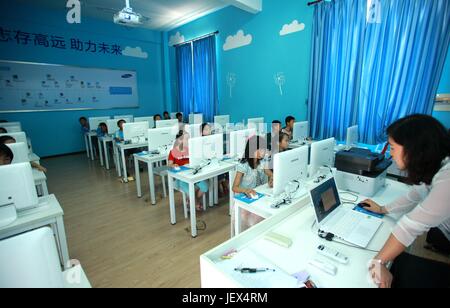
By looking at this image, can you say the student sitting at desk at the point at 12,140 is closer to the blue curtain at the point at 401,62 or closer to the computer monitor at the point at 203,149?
the computer monitor at the point at 203,149

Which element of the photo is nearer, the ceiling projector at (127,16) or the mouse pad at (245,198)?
the mouse pad at (245,198)

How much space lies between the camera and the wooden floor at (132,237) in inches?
76.7

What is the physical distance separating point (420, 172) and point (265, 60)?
4.54 m

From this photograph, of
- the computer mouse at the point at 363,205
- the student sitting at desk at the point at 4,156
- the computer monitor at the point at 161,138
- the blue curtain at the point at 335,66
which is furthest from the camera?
the blue curtain at the point at 335,66

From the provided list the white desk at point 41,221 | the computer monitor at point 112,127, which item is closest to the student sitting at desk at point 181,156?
the white desk at point 41,221

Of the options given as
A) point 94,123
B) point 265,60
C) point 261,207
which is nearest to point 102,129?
point 94,123

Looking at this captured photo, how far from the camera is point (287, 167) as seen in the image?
1.66 meters

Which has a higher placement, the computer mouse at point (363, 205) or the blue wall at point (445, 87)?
the blue wall at point (445, 87)

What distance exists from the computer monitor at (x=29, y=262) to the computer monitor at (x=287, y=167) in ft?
4.18

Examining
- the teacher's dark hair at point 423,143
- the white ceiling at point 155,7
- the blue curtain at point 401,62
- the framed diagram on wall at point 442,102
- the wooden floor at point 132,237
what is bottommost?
the wooden floor at point 132,237

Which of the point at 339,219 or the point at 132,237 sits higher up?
the point at 339,219

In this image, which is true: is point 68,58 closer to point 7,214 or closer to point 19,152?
point 19,152

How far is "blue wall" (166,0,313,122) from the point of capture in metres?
4.48

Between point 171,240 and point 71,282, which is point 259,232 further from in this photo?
point 171,240
